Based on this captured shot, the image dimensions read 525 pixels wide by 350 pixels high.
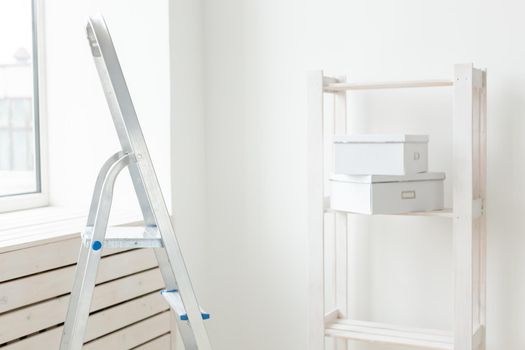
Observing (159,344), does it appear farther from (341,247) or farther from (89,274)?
(89,274)

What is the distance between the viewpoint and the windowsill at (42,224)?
2104mm

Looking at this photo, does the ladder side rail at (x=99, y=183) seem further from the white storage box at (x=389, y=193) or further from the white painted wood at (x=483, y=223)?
the white painted wood at (x=483, y=223)

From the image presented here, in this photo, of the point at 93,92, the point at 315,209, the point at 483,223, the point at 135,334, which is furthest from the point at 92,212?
the point at 483,223

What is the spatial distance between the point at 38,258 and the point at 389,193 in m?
1.05

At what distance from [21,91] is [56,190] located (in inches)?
15.9

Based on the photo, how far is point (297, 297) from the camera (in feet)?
9.34

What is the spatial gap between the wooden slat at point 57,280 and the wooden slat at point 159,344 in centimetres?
26

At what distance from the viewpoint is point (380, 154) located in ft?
7.49

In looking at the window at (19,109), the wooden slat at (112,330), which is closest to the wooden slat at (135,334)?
the wooden slat at (112,330)

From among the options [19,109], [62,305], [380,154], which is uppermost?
[19,109]

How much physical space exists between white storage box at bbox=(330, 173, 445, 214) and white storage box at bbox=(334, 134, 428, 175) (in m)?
Result: 0.03

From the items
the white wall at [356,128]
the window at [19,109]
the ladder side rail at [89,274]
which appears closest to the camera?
the ladder side rail at [89,274]

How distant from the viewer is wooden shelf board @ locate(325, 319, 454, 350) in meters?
2.33

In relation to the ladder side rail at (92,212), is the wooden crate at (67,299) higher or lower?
lower
